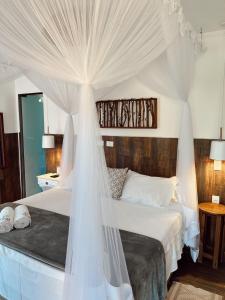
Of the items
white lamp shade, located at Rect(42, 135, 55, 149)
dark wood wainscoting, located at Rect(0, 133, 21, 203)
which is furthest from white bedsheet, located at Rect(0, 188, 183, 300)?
dark wood wainscoting, located at Rect(0, 133, 21, 203)

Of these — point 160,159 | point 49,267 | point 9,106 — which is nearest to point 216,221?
point 160,159

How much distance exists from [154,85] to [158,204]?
1.37 m

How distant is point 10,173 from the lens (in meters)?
4.68

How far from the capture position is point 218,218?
2705 mm

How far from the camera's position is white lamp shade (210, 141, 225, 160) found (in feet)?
8.73

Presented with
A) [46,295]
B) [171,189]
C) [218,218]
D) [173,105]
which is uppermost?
[173,105]

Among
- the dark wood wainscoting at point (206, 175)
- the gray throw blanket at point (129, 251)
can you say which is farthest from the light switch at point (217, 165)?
the gray throw blanket at point (129, 251)

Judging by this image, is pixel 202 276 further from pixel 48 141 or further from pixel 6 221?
pixel 48 141

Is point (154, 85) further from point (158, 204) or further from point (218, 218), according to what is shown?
point (218, 218)

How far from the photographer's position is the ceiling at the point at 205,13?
214 centimetres

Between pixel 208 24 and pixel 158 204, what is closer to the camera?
pixel 208 24

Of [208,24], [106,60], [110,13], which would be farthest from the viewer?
[208,24]

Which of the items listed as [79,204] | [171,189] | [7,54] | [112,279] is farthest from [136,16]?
[171,189]

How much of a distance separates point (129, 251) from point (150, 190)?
1113 mm
